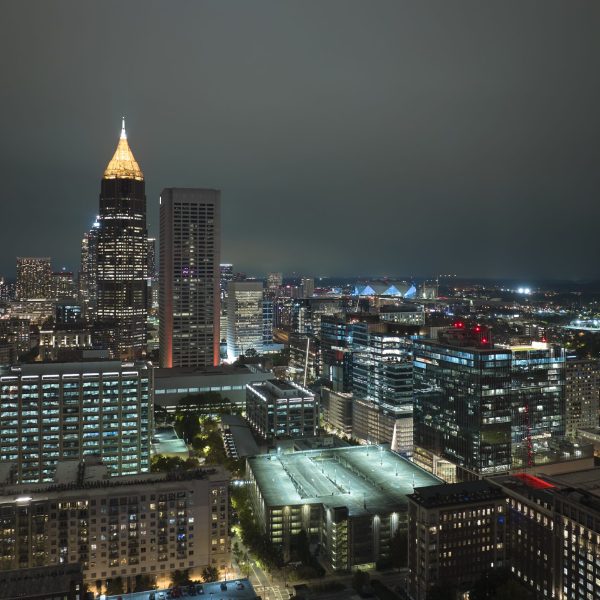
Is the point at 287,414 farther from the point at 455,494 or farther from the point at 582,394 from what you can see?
the point at 582,394

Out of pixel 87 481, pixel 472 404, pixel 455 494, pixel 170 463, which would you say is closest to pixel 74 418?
pixel 170 463

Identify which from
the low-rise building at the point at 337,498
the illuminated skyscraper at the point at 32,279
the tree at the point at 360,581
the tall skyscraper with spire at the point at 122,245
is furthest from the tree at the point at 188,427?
the illuminated skyscraper at the point at 32,279

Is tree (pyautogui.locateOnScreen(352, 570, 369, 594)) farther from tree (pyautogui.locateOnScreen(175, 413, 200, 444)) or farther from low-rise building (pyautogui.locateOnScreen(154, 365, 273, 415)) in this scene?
low-rise building (pyautogui.locateOnScreen(154, 365, 273, 415))

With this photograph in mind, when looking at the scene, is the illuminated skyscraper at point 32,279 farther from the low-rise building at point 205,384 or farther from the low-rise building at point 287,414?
the low-rise building at point 287,414

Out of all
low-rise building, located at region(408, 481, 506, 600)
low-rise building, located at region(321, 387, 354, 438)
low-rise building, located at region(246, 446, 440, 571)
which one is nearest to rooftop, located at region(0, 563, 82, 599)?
low-rise building, located at region(246, 446, 440, 571)

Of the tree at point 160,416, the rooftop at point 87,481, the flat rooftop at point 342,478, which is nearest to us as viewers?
the rooftop at point 87,481

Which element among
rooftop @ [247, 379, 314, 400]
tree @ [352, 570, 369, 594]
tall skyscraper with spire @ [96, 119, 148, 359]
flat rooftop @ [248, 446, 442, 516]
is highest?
tall skyscraper with spire @ [96, 119, 148, 359]
